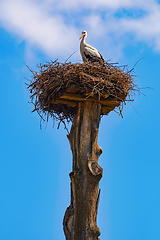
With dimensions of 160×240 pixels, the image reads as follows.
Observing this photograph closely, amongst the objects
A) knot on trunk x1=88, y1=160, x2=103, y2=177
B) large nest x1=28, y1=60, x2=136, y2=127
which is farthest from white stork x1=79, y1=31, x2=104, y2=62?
knot on trunk x1=88, y1=160, x2=103, y2=177

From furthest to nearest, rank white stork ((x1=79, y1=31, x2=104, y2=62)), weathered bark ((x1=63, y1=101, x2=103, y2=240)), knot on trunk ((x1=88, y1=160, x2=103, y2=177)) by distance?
1. white stork ((x1=79, y1=31, x2=104, y2=62))
2. knot on trunk ((x1=88, y1=160, x2=103, y2=177))
3. weathered bark ((x1=63, y1=101, x2=103, y2=240))

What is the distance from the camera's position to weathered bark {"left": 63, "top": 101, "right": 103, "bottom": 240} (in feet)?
19.6

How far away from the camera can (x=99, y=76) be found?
630 cm

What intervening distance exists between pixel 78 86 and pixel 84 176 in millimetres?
1739

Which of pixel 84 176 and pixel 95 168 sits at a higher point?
pixel 95 168

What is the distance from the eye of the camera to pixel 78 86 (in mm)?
6145

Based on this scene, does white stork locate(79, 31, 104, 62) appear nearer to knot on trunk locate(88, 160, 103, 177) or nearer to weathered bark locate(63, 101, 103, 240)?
weathered bark locate(63, 101, 103, 240)

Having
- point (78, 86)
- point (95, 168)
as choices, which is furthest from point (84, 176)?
point (78, 86)

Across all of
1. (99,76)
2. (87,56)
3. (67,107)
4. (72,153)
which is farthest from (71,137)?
(87,56)

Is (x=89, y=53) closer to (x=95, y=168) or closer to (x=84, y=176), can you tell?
(x=95, y=168)

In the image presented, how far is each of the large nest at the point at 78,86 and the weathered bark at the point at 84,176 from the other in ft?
1.10

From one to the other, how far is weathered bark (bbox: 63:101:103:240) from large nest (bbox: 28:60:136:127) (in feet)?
1.10

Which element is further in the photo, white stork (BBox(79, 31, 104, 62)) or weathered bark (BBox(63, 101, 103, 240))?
white stork (BBox(79, 31, 104, 62))

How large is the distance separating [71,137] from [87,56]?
83.6 inches
